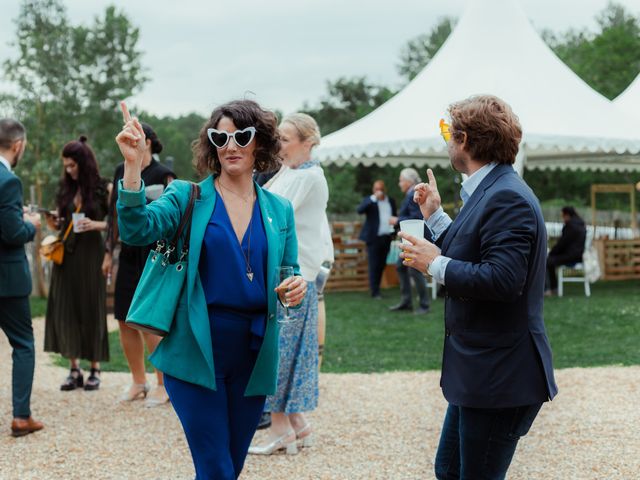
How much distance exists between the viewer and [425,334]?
10.1m

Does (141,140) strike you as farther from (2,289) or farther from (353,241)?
(353,241)

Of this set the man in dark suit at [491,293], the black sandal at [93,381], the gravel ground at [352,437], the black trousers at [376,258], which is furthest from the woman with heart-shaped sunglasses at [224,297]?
the black trousers at [376,258]

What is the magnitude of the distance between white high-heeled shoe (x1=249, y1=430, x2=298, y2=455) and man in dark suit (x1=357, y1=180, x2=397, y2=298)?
30.1 ft

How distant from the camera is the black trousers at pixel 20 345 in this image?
5.40 m

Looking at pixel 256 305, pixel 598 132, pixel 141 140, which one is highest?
pixel 598 132

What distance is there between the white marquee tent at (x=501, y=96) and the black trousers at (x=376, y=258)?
6.49ft

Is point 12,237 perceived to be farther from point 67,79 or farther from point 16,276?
point 67,79

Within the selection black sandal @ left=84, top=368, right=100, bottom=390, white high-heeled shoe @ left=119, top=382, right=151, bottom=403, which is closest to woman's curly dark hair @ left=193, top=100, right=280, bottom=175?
white high-heeled shoe @ left=119, top=382, right=151, bottom=403

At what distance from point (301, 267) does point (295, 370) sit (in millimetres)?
638

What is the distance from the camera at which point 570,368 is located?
7.80 m

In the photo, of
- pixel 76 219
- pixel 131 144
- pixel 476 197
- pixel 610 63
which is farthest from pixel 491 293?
pixel 610 63

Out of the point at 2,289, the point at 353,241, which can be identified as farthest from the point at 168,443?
the point at 353,241

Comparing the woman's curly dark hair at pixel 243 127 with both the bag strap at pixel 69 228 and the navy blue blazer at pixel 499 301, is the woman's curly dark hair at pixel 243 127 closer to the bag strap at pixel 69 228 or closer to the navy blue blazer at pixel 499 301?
the navy blue blazer at pixel 499 301

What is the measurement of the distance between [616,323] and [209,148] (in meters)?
8.88
